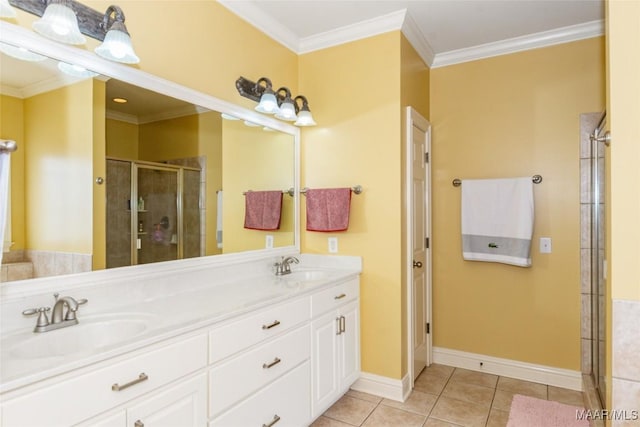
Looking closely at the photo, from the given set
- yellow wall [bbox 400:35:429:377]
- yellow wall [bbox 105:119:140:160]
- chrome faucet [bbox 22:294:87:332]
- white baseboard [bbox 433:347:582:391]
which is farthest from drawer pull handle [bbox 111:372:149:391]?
white baseboard [bbox 433:347:582:391]

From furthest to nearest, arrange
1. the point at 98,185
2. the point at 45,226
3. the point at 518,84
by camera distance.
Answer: the point at 518,84
the point at 98,185
the point at 45,226

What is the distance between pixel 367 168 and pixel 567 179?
150cm

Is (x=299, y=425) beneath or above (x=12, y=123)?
beneath

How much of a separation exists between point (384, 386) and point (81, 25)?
2687 mm

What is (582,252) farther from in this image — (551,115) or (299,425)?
(299,425)

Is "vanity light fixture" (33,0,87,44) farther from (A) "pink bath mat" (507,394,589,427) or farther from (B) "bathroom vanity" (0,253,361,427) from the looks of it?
(A) "pink bath mat" (507,394,589,427)

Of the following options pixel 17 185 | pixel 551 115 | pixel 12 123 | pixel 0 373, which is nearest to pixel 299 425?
pixel 0 373

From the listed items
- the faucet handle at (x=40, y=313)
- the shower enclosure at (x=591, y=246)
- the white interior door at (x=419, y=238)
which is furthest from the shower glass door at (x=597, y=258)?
the faucet handle at (x=40, y=313)

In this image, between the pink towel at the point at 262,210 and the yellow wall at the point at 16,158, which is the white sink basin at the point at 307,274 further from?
the yellow wall at the point at 16,158

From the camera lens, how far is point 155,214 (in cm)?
196

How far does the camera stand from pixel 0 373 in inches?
38.4

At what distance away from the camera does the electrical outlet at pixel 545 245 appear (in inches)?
111

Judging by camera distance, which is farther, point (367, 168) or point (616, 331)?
point (367, 168)

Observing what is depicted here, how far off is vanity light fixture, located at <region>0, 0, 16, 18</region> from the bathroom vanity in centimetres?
98
